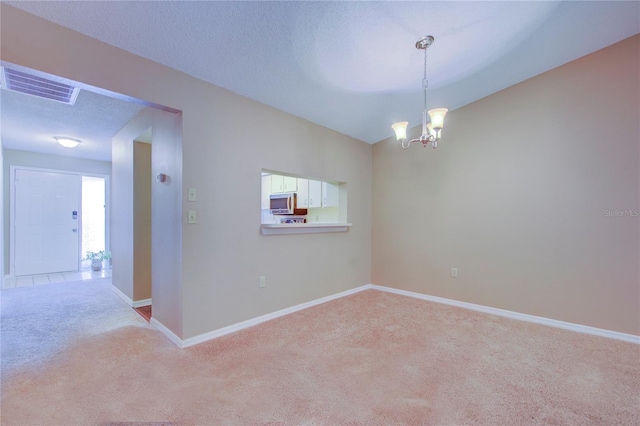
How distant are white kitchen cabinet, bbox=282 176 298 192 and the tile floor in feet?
12.4

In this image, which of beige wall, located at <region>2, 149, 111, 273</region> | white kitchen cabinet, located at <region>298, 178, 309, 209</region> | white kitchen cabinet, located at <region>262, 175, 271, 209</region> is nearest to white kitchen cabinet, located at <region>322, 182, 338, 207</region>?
white kitchen cabinet, located at <region>298, 178, 309, 209</region>

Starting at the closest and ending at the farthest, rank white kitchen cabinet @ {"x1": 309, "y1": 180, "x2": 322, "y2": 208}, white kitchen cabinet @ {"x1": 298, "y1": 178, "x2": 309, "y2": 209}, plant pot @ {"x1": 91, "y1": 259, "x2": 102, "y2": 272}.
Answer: white kitchen cabinet @ {"x1": 309, "y1": 180, "x2": 322, "y2": 208}
white kitchen cabinet @ {"x1": 298, "y1": 178, "x2": 309, "y2": 209}
plant pot @ {"x1": 91, "y1": 259, "x2": 102, "y2": 272}

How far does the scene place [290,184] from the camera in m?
4.98

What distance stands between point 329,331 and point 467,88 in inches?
123

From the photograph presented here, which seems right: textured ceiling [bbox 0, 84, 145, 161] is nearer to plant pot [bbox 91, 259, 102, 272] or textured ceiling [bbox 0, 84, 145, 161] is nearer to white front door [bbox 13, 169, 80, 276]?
white front door [bbox 13, 169, 80, 276]

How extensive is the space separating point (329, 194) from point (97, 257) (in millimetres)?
5109

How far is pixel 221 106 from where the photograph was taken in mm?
2678

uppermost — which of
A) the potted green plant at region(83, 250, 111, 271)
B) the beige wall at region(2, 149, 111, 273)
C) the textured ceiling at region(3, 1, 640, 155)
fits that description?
the textured ceiling at region(3, 1, 640, 155)

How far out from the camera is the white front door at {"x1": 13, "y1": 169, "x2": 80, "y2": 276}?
500cm

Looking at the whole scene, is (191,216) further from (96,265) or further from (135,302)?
(96,265)

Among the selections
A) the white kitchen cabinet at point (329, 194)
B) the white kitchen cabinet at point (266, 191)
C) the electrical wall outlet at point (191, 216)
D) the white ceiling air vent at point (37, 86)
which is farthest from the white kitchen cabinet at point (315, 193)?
the white ceiling air vent at point (37, 86)

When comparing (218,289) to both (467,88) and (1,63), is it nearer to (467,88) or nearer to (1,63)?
(1,63)

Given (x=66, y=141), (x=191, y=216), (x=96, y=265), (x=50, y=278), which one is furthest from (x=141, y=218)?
(x=96, y=265)

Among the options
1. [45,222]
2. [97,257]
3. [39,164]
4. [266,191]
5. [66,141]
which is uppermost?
[66,141]
